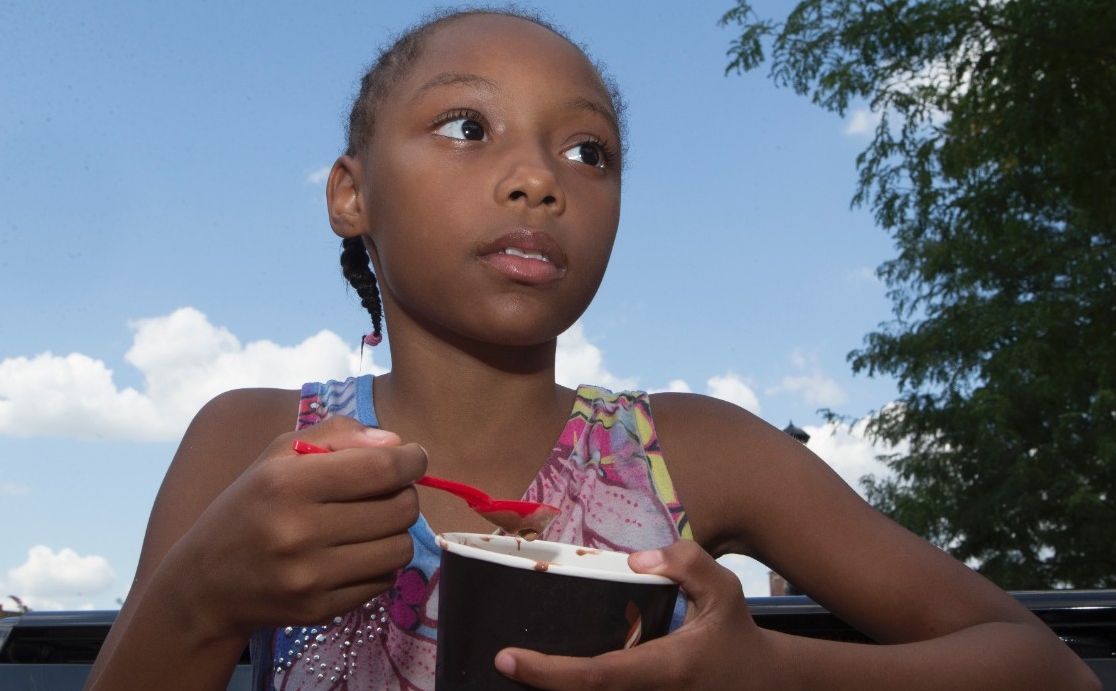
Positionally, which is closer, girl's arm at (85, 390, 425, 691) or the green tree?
girl's arm at (85, 390, 425, 691)

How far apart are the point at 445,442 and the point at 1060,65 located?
24.8 feet

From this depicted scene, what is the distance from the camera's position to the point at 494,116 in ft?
6.06

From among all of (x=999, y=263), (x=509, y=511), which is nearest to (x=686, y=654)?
(x=509, y=511)

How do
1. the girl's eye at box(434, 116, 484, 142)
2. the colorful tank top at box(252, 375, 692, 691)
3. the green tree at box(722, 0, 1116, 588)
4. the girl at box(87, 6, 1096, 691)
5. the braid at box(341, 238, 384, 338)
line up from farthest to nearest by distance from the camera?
the green tree at box(722, 0, 1116, 588)
the braid at box(341, 238, 384, 338)
the girl's eye at box(434, 116, 484, 142)
the colorful tank top at box(252, 375, 692, 691)
the girl at box(87, 6, 1096, 691)

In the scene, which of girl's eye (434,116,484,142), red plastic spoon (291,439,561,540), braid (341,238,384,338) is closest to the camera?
red plastic spoon (291,439,561,540)

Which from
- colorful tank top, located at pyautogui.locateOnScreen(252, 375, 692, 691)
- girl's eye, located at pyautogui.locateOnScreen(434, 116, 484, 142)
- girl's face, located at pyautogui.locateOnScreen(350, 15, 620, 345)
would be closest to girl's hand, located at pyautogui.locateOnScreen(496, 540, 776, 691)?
colorful tank top, located at pyautogui.locateOnScreen(252, 375, 692, 691)

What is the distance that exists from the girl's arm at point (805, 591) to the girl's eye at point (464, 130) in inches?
25.4

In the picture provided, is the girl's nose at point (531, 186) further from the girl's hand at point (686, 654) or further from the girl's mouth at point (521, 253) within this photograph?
the girl's hand at point (686, 654)

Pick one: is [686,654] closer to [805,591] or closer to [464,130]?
[805,591]

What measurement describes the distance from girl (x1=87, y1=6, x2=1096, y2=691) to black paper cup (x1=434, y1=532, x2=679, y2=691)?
0.27 metres

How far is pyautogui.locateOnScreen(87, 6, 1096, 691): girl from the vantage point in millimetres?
1570

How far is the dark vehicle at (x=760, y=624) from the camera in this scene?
1857 mm

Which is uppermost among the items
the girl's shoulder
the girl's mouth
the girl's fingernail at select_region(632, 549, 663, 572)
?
the girl's mouth

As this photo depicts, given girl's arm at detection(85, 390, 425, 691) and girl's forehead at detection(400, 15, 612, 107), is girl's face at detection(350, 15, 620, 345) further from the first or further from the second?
girl's arm at detection(85, 390, 425, 691)
